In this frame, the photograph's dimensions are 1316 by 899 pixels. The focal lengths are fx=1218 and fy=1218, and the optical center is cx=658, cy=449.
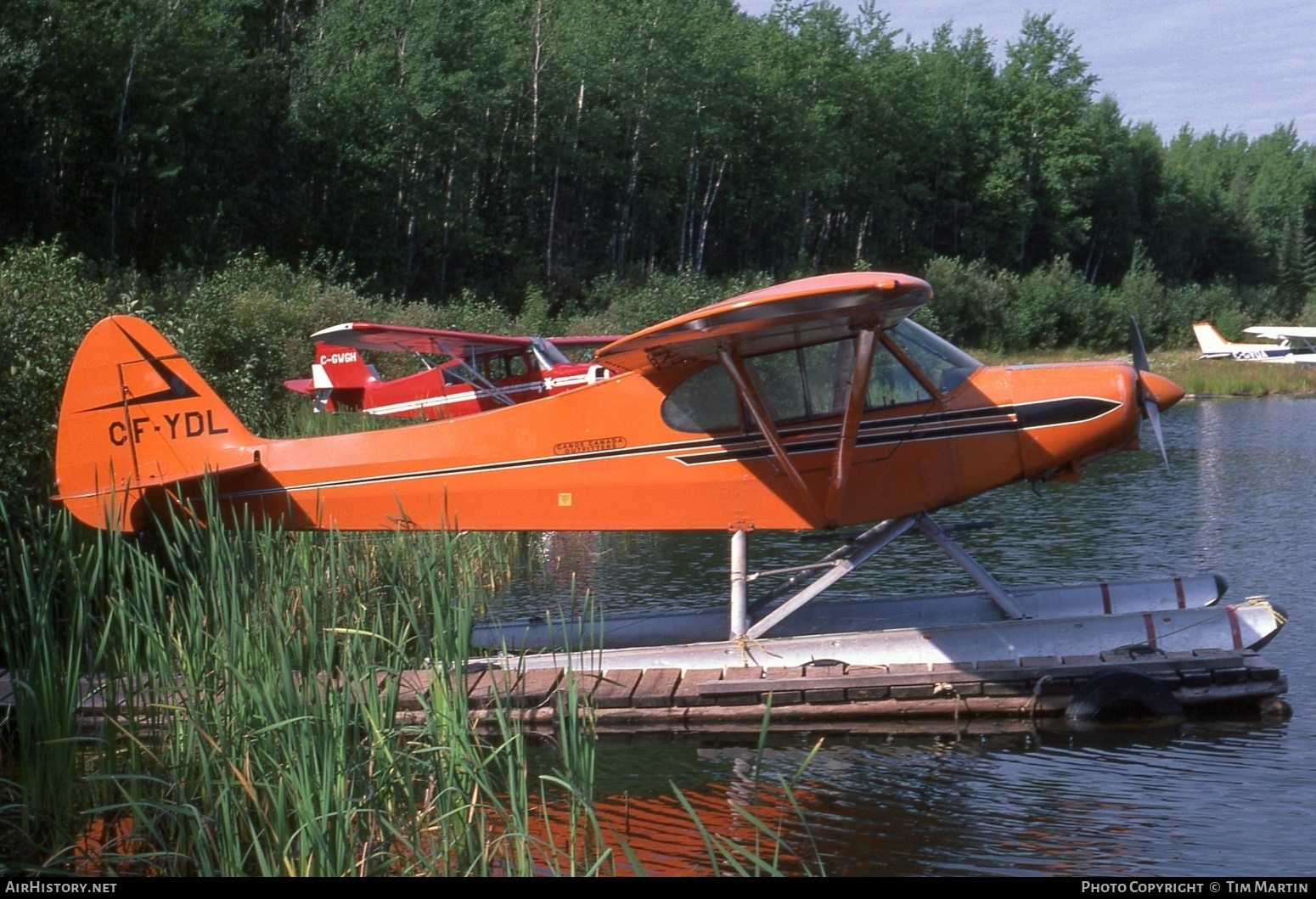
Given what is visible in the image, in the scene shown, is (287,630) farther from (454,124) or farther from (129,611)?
(454,124)

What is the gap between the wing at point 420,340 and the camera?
1577 cm

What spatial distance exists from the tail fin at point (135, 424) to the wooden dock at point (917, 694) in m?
1.27

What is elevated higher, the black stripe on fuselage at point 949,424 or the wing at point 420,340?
the wing at point 420,340

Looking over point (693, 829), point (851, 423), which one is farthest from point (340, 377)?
point (693, 829)

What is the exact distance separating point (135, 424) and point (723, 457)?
3.65m

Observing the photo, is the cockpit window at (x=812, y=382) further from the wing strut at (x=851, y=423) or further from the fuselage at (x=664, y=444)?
the wing strut at (x=851, y=423)

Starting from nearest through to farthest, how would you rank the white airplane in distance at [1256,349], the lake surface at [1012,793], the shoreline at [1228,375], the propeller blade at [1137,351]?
1. the lake surface at [1012,793]
2. the propeller blade at [1137,351]
3. the shoreline at [1228,375]
4. the white airplane in distance at [1256,349]

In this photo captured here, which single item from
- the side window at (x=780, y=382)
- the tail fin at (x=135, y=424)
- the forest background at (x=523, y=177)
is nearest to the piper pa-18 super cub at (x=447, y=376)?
the forest background at (x=523, y=177)

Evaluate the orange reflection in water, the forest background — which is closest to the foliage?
the forest background

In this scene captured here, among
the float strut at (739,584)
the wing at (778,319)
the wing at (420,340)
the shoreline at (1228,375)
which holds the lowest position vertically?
the float strut at (739,584)

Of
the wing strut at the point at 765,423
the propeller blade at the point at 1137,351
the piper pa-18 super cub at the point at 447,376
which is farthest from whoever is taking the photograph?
the piper pa-18 super cub at the point at 447,376

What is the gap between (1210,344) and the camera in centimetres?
4397

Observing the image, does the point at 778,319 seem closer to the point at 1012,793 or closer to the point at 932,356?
the point at 932,356

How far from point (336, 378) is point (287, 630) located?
15921mm
